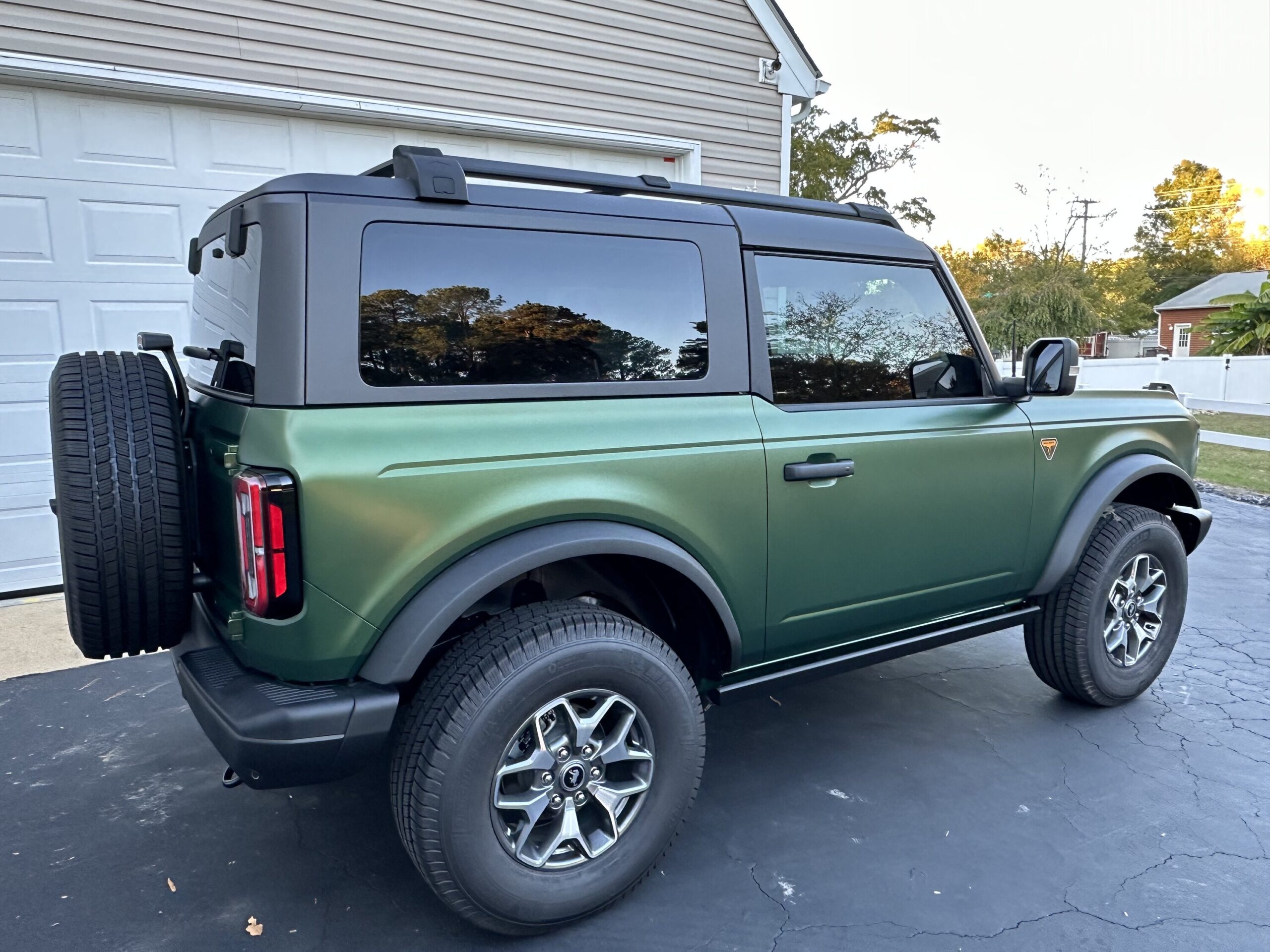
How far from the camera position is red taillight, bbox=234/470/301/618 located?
5.95ft

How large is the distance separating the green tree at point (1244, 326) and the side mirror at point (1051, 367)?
26266mm

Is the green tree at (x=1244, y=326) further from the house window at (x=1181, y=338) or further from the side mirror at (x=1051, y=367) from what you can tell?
the side mirror at (x=1051, y=367)

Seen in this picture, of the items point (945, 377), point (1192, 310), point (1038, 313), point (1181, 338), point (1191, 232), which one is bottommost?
point (945, 377)

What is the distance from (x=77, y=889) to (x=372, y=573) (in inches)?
55.6

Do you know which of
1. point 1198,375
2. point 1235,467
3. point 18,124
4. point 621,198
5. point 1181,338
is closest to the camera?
point 621,198

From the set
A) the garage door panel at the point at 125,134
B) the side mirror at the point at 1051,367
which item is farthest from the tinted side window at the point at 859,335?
the garage door panel at the point at 125,134

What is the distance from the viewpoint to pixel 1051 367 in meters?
2.96

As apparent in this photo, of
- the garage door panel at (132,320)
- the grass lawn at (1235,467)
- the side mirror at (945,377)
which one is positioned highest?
the garage door panel at (132,320)

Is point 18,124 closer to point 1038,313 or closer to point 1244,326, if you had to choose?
point 1038,313

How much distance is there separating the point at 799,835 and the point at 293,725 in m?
1.60

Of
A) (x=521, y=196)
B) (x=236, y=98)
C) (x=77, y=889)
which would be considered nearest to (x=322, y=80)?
(x=236, y=98)

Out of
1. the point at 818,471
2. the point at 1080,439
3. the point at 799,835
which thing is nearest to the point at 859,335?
the point at 818,471

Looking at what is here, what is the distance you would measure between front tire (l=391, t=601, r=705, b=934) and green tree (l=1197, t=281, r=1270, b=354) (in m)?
27.9

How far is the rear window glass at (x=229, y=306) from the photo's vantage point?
198 cm
